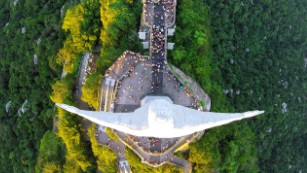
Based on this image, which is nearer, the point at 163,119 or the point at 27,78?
the point at 163,119

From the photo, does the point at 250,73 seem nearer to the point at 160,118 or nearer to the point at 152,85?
the point at 152,85

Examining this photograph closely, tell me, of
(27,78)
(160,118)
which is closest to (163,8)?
(160,118)

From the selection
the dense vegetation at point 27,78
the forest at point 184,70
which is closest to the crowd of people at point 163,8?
the forest at point 184,70

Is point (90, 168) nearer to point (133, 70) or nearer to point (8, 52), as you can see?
point (133, 70)

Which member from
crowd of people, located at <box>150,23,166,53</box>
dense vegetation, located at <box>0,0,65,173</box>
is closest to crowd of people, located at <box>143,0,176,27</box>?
crowd of people, located at <box>150,23,166,53</box>

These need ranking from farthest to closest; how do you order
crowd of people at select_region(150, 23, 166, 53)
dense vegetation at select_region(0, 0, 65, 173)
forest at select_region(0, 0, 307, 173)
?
dense vegetation at select_region(0, 0, 65, 173) → forest at select_region(0, 0, 307, 173) → crowd of people at select_region(150, 23, 166, 53)

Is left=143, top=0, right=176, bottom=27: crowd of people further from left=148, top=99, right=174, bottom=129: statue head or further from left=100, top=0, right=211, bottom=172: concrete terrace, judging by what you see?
left=148, top=99, right=174, bottom=129: statue head
